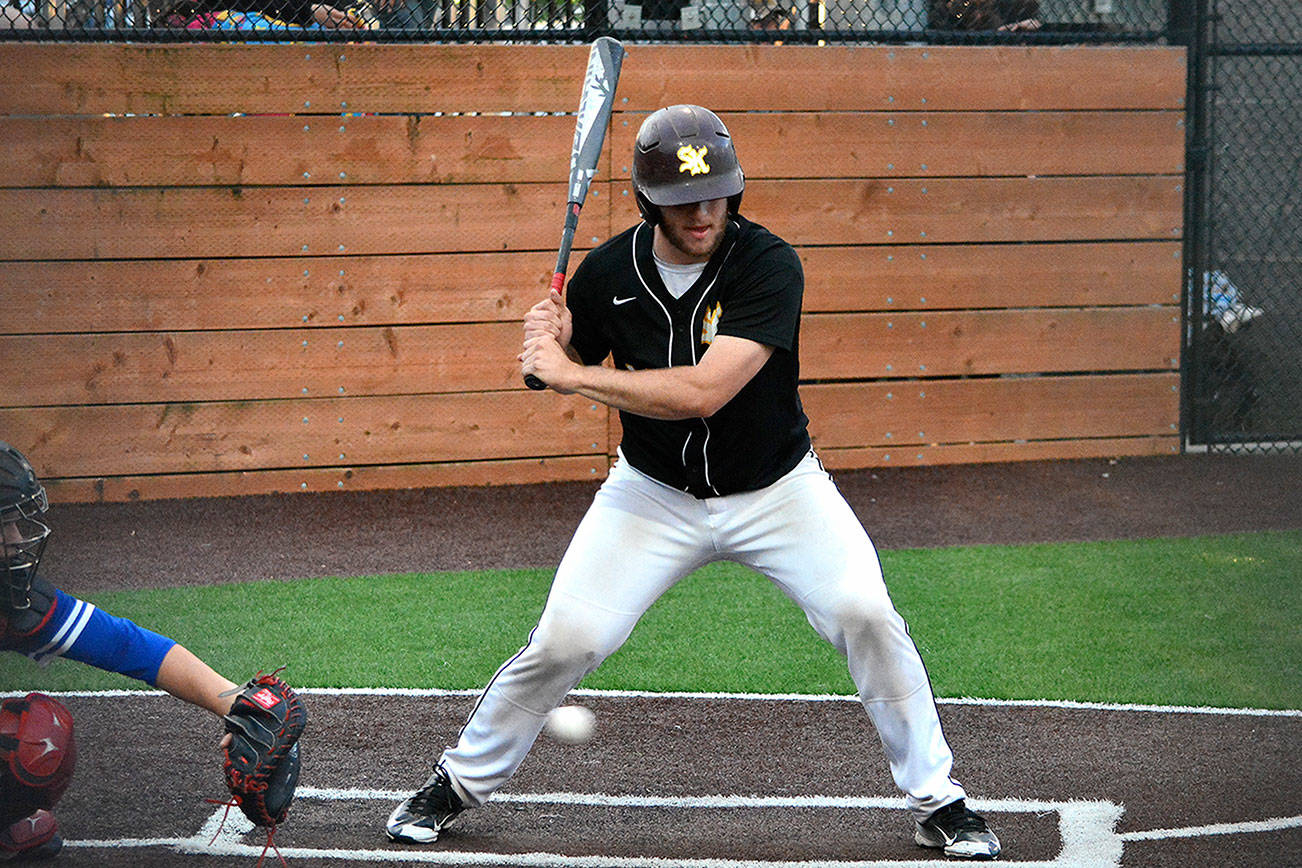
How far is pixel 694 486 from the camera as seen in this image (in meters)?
3.81

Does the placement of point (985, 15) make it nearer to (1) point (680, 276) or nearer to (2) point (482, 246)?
(2) point (482, 246)

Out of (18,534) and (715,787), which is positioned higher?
(18,534)

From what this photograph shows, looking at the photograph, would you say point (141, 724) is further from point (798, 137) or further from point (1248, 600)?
point (798, 137)

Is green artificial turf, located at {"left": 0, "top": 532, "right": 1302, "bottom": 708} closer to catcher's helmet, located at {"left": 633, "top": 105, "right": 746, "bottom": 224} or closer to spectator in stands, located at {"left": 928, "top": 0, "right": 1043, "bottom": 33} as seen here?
catcher's helmet, located at {"left": 633, "top": 105, "right": 746, "bottom": 224}

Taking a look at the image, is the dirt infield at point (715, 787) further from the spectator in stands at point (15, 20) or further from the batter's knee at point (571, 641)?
the spectator in stands at point (15, 20)

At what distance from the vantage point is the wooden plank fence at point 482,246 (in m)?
7.85

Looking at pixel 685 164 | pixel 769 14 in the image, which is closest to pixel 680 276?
pixel 685 164

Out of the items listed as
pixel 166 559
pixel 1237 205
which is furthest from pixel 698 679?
pixel 1237 205

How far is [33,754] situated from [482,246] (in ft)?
16.9

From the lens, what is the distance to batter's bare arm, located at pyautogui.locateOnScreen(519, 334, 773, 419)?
3559 millimetres

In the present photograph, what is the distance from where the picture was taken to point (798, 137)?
8.48 m

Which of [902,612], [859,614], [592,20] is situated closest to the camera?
[859,614]

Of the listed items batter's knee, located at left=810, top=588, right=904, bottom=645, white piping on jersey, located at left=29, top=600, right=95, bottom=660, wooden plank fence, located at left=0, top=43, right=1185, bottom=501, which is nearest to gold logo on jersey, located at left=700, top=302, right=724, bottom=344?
batter's knee, located at left=810, top=588, right=904, bottom=645

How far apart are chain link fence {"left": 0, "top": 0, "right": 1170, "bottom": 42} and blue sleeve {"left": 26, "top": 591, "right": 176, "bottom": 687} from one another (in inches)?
209
